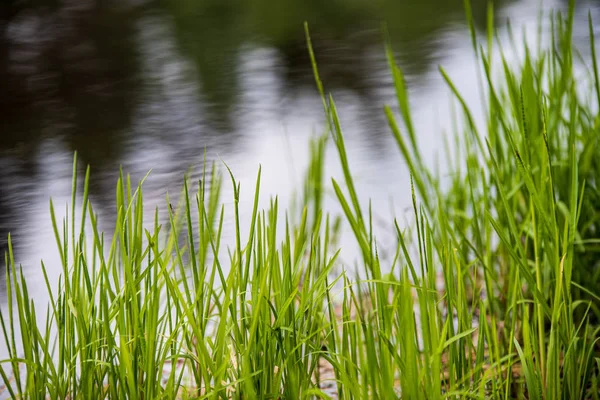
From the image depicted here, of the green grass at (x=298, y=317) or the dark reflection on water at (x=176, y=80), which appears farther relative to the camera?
the dark reflection on water at (x=176, y=80)

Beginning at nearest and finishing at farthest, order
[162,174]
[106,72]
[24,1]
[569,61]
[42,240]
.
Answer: [569,61], [42,240], [162,174], [106,72], [24,1]

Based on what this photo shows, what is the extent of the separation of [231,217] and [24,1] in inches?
109

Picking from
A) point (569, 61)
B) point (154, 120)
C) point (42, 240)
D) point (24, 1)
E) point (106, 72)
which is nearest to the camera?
point (569, 61)

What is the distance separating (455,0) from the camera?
14.2 feet

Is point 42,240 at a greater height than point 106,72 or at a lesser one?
lesser

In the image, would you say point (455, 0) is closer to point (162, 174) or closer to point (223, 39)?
point (223, 39)

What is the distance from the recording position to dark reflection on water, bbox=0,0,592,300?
2596 millimetres

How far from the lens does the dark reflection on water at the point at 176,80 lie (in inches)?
102

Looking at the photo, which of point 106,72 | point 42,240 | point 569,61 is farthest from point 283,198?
point 106,72

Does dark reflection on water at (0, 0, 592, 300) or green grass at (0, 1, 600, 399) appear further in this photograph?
dark reflection on water at (0, 0, 592, 300)

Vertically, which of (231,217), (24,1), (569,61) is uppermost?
(24,1)

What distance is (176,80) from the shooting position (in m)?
3.31

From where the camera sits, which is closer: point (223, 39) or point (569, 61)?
point (569, 61)

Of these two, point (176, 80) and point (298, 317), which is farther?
point (176, 80)
